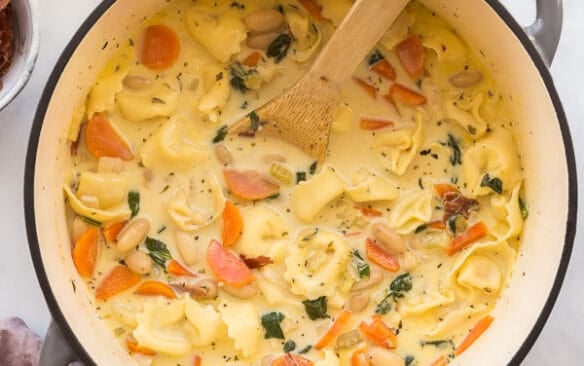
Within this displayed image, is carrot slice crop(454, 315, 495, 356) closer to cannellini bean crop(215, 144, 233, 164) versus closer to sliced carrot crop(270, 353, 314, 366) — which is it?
sliced carrot crop(270, 353, 314, 366)

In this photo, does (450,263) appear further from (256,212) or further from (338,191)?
(256,212)

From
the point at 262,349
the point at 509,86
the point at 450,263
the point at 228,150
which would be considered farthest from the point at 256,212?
the point at 509,86

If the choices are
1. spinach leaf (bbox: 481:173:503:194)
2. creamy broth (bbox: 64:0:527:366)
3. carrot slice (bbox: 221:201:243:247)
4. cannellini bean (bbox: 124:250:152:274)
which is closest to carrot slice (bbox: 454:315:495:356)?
creamy broth (bbox: 64:0:527:366)

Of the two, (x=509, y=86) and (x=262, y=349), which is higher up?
(x=509, y=86)

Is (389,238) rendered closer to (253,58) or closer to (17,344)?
(253,58)

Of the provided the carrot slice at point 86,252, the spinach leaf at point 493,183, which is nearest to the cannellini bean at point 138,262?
the carrot slice at point 86,252

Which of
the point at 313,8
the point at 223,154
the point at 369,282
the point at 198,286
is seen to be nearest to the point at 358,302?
the point at 369,282

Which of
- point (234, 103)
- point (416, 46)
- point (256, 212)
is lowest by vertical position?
point (256, 212)
